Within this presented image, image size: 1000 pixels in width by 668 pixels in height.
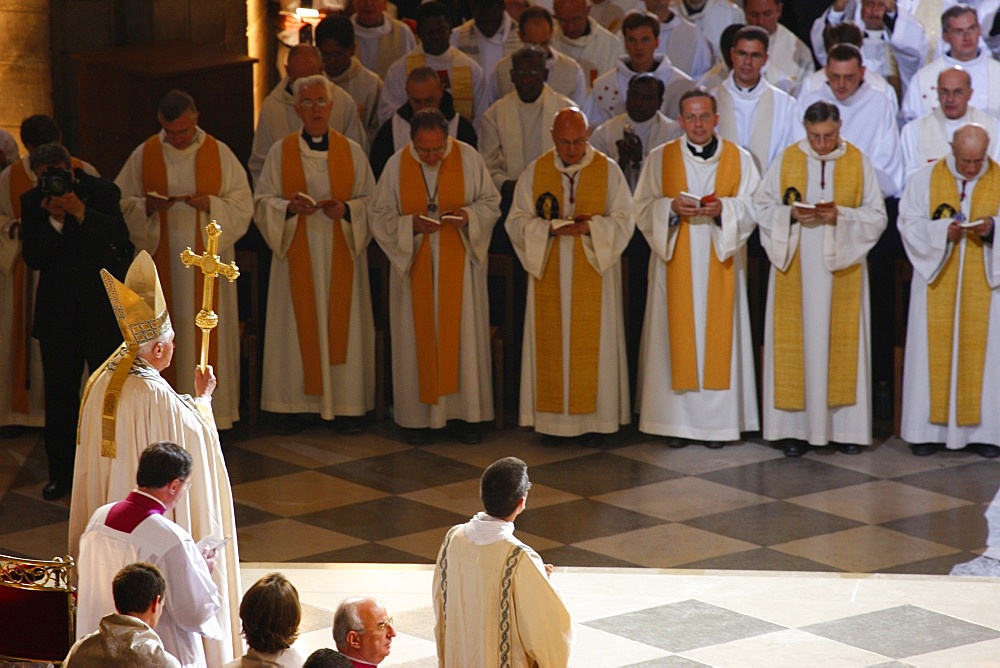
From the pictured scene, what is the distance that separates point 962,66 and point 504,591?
776 cm

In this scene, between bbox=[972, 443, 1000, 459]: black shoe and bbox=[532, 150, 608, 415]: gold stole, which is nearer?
bbox=[972, 443, 1000, 459]: black shoe

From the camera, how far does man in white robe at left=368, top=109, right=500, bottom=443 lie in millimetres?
10078

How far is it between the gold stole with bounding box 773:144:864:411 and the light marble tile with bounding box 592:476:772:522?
95 centimetres

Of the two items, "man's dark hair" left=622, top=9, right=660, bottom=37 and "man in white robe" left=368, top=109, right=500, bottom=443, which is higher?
"man's dark hair" left=622, top=9, right=660, bottom=37

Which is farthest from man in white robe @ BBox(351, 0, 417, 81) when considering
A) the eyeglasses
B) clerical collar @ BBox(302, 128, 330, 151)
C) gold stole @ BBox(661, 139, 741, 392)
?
the eyeglasses

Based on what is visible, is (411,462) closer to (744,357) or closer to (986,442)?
(744,357)

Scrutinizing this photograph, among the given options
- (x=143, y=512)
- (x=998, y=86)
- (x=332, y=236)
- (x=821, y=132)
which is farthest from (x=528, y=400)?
(x=143, y=512)

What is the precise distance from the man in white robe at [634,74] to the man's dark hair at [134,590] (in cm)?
729

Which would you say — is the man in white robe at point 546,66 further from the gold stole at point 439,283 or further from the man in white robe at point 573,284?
the man in white robe at point 573,284

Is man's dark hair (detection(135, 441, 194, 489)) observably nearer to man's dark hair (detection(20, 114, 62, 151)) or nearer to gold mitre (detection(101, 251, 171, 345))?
gold mitre (detection(101, 251, 171, 345))

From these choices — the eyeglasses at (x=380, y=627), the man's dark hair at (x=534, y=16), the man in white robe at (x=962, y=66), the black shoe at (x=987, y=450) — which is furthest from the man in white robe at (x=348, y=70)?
the eyeglasses at (x=380, y=627)

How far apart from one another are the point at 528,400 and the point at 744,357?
131 cm

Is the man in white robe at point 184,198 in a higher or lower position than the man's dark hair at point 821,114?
lower

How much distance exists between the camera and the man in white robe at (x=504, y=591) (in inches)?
202
